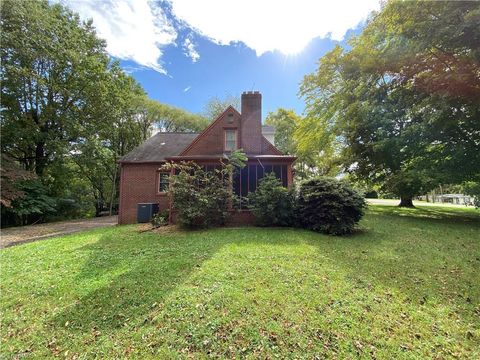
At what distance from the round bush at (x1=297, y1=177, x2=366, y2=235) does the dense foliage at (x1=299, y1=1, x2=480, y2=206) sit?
5.63 meters

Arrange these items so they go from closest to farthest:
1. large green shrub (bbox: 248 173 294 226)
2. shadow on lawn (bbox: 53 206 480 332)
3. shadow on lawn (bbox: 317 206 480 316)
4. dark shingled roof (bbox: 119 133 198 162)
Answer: shadow on lawn (bbox: 53 206 480 332), shadow on lawn (bbox: 317 206 480 316), large green shrub (bbox: 248 173 294 226), dark shingled roof (bbox: 119 133 198 162)

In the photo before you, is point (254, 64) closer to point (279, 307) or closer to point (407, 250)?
point (407, 250)

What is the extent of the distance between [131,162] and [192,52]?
8.97 metres

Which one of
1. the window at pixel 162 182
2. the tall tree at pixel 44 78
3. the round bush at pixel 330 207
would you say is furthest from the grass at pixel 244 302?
the tall tree at pixel 44 78

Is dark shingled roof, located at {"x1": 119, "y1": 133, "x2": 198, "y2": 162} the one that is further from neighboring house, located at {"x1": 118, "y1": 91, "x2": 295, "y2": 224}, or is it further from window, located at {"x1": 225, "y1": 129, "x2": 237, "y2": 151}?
window, located at {"x1": 225, "y1": 129, "x2": 237, "y2": 151}

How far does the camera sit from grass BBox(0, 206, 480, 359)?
3.19 metres

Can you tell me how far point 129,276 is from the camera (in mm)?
5094

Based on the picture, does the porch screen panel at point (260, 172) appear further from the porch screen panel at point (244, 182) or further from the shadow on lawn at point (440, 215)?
the shadow on lawn at point (440, 215)

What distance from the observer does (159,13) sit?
9.59 meters

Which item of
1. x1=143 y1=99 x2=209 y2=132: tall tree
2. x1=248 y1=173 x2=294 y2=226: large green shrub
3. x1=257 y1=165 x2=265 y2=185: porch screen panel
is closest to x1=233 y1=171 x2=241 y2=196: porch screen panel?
x1=257 y1=165 x2=265 y2=185: porch screen panel

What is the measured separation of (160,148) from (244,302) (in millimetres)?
14143

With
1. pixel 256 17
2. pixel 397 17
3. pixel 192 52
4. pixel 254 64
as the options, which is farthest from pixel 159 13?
pixel 397 17

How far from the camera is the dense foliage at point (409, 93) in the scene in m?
9.51

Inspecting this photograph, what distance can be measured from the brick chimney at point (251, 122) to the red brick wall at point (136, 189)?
5.85 meters
